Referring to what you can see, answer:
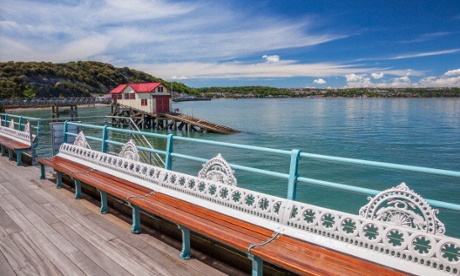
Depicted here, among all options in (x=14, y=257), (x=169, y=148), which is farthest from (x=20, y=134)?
(x=169, y=148)

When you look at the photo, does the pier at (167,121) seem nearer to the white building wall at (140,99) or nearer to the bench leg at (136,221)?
the white building wall at (140,99)

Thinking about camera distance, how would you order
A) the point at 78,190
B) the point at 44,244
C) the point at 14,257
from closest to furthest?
the point at 14,257, the point at 44,244, the point at 78,190

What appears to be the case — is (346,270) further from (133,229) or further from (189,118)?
(189,118)

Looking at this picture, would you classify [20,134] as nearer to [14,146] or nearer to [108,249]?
[14,146]

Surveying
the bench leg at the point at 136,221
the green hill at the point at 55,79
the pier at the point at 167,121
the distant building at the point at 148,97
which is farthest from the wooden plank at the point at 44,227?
the green hill at the point at 55,79

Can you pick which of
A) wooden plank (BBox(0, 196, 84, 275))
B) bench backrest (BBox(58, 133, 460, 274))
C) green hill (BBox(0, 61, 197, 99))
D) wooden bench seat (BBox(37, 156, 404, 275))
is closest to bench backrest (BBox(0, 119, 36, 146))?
wooden plank (BBox(0, 196, 84, 275))

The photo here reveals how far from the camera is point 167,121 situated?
4341cm

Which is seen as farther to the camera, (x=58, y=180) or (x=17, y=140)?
(x=17, y=140)

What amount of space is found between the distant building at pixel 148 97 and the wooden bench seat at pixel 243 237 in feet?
129

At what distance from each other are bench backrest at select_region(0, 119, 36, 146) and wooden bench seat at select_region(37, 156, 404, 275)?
15.2 feet

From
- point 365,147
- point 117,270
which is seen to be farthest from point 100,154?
point 365,147

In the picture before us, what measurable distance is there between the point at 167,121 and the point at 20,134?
34.6 metres

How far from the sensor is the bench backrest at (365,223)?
8.00ft

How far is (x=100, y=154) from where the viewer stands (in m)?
5.71
